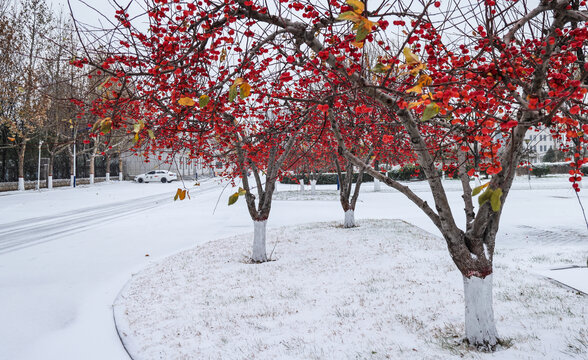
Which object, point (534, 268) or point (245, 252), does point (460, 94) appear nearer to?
point (534, 268)

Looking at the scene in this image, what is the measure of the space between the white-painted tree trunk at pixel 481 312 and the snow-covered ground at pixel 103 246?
52 cm

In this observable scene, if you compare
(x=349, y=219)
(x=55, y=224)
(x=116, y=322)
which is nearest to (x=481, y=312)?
(x=116, y=322)

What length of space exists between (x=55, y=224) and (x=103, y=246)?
4.55m

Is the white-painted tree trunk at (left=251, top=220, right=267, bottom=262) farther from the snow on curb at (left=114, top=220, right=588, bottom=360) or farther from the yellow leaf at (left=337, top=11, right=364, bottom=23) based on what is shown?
the yellow leaf at (left=337, top=11, right=364, bottom=23)

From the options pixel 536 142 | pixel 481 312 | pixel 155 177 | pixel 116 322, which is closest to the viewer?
pixel 481 312

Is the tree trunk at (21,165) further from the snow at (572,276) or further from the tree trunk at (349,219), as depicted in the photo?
the snow at (572,276)

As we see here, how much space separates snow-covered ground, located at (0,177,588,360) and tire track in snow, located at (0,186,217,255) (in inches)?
1.2

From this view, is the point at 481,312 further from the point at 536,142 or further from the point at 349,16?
the point at 536,142

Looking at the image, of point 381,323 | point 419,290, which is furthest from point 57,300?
point 419,290

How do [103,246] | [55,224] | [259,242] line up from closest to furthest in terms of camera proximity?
[259,242] → [103,246] → [55,224]

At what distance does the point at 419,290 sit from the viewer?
5262 mm

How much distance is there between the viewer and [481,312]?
349cm

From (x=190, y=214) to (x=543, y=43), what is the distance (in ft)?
46.4

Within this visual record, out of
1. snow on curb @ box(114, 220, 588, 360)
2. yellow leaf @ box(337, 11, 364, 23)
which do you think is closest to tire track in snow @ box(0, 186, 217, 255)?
snow on curb @ box(114, 220, 588, 360)
